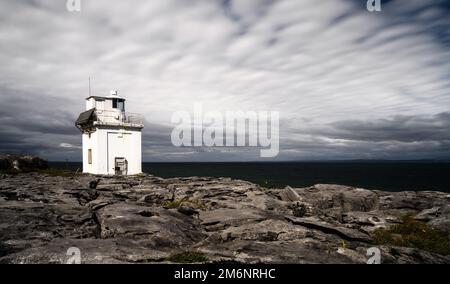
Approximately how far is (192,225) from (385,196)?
2304cm

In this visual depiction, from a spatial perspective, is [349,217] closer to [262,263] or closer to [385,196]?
[385,196]

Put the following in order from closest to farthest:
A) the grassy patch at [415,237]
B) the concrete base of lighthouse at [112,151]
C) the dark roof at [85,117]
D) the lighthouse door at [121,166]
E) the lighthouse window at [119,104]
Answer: the grassy patch at [415,237], the concrete base of lighthouse at [112,151], the dark roof at [85,117], the lighthouse door at [121,166], the lighthouse window at [119,104]

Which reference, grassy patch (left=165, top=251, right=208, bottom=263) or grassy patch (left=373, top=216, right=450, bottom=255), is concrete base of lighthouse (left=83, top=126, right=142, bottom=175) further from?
grassy patch (left=373, top=216, right=450, bottom=255)

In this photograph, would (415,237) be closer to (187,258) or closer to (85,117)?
(187,258)

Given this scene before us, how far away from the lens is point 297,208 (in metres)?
23.7

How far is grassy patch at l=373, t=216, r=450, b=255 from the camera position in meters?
17.7

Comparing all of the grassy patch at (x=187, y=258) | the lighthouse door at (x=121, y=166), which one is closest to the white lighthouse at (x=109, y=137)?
the lighthouse door at (x=121, y=166)

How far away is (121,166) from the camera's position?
133ft

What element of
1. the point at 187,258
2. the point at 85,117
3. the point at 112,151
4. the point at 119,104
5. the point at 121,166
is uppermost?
the point at 119,104

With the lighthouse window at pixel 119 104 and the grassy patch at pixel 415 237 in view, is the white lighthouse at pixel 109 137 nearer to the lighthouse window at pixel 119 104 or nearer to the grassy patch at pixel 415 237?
the lighthouse window at pixel 119 104

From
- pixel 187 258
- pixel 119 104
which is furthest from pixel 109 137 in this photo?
pixel 187 258

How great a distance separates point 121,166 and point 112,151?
2.31 m

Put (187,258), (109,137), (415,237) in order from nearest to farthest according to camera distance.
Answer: (187,258), (415,237), (109,137)

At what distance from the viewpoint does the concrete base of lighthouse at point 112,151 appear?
38.9m
